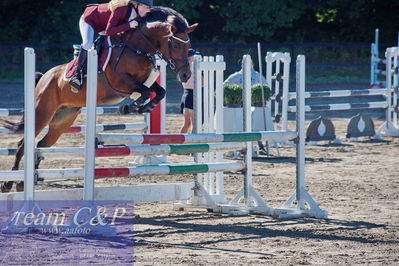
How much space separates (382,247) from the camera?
5281 millimetres

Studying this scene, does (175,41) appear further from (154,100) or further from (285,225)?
(285,225)

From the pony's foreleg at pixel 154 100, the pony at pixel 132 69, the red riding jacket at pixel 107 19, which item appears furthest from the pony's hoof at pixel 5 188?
the red riding jacket at pixel 107 19

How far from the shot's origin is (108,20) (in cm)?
735

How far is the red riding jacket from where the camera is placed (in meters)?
7.17

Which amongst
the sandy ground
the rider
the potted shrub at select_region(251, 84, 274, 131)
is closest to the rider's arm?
Result: the rider

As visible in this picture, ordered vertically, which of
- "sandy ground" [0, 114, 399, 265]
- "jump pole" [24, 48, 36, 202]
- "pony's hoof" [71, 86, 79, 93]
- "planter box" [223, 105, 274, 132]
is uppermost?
"pony's hoof" [71, 86, 79, 93]

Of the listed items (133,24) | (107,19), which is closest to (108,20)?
(107,19)

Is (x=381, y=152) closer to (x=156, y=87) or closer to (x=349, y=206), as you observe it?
(x=349, y=206)

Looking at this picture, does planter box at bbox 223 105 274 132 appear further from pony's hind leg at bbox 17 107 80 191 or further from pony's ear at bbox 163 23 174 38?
pony's ear at bbox 163 23 174 38

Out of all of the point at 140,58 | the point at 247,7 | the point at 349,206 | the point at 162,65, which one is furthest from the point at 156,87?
the point at 247,7

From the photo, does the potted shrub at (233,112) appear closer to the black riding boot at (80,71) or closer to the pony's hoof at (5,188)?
the black riding boot at (80,71)

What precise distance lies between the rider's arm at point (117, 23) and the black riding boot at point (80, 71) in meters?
0.31

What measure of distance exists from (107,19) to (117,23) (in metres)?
0.22

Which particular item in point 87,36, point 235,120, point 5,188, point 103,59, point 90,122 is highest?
point 87,36
